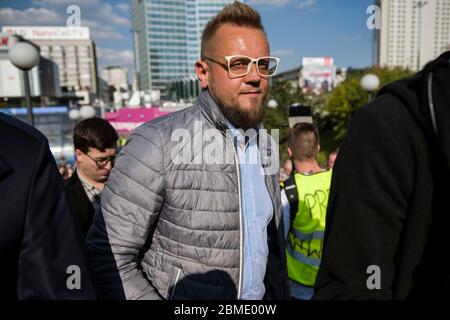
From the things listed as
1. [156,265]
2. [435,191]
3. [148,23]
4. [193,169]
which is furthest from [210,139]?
[148,23]

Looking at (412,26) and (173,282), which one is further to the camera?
(412,26)

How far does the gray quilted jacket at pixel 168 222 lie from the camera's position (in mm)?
1549

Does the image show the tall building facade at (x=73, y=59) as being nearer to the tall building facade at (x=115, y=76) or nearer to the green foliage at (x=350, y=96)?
the tall building facade at (x=115, y=76)

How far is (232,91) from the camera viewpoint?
189cm

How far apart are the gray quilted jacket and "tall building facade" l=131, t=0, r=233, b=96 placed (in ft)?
252

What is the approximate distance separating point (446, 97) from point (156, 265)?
4.54 feet

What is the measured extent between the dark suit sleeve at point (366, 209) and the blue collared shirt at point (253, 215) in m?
0.80

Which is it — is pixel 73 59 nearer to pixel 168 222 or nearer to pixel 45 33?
pixel 45 33

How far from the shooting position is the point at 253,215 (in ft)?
6.15

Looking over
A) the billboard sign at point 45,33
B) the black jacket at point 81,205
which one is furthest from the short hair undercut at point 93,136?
the billboard sign at point 45,33

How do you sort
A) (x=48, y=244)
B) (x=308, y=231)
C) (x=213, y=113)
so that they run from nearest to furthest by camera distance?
(x=48, y=244) → (x=213, y=113) → (x=308, y=231)

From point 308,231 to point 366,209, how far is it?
2148 millimetres

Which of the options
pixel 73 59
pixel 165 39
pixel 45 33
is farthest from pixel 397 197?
pixel 73 59
